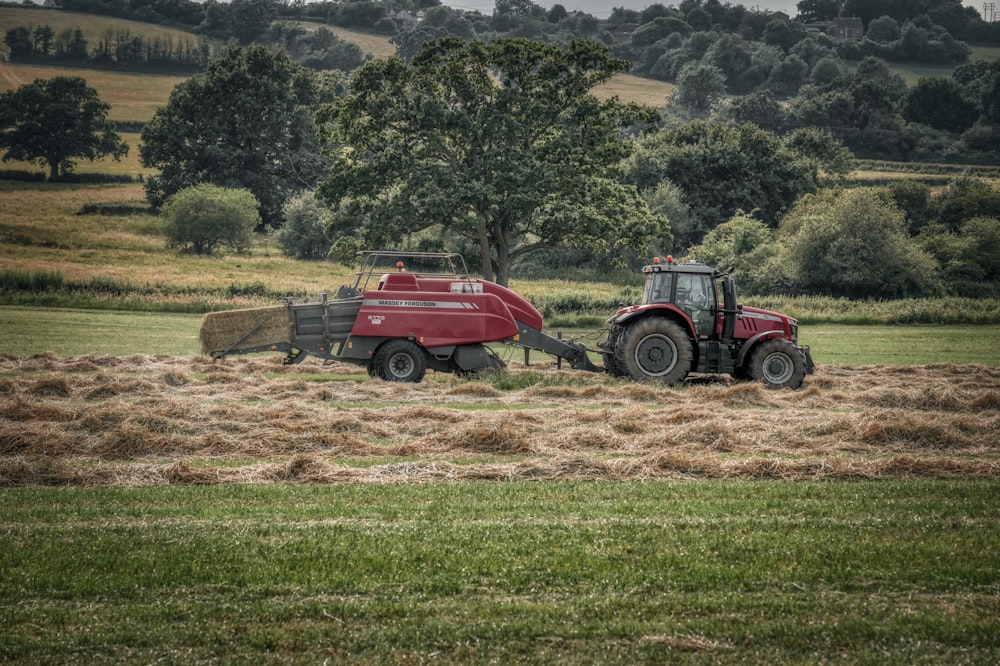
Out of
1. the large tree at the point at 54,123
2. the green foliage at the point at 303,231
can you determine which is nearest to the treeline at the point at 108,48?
the large tree at the point at 54,123

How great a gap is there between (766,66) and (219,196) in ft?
319

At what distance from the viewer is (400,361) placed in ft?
65.1

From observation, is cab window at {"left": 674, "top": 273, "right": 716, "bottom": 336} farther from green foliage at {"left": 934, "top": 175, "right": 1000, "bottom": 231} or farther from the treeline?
green foliage at {"left": 934, "top": 175, "right": 1000, "bottom": 231}

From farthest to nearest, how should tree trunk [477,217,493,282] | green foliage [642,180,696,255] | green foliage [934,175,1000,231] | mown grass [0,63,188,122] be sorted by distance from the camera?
green foliage [642,180,696,255] → green foliage [934,175,1000,231] → mown grass [0,63,188,122] → tree trunk [477,217,493,282]

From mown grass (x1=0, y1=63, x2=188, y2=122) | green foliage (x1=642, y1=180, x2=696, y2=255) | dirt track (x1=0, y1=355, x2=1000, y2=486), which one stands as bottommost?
dirt track (x1=0, y1=355, x2=1000, y2=486)

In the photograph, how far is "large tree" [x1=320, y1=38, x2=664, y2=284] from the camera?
3422 cm

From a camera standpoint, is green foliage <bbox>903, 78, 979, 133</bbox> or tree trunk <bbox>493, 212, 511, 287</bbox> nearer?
tree trunk <bbox>493, 212, 511, 287</bbox>

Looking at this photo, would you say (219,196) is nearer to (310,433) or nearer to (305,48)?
(310,433)

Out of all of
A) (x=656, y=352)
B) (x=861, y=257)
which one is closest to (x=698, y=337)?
(x=656, y=352)

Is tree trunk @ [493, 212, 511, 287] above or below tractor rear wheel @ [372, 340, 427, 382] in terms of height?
above

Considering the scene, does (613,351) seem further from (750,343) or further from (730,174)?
(730,174)

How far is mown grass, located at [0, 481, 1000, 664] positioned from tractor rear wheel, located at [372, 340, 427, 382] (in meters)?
10.2

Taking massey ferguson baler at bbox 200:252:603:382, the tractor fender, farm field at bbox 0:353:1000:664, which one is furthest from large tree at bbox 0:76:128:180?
the tractor fender

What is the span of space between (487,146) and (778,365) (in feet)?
63.3
